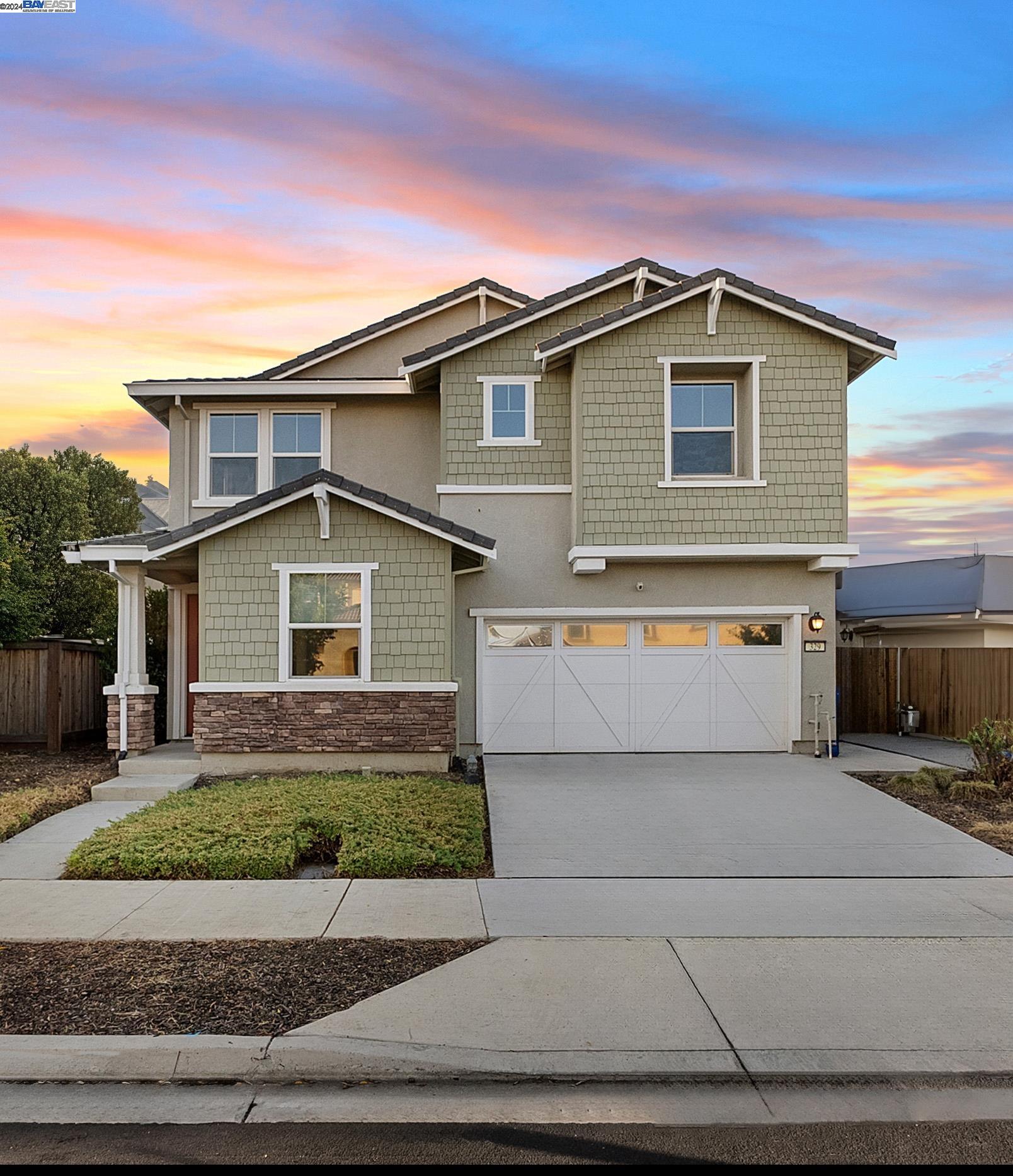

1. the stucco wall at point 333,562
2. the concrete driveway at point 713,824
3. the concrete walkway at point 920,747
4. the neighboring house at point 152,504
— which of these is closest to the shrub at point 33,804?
the stucco wall at point 333,562

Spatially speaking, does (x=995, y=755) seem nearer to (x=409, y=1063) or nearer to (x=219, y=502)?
(x=409, y=1063)

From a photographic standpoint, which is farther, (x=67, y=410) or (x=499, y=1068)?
(x=67, y=410)

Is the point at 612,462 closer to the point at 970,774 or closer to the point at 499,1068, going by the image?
the point at 970,774

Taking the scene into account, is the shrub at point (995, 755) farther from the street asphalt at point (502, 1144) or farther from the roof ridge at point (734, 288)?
the street asphalt at point (502, 1144)

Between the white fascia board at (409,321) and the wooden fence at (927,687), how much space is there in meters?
10.1

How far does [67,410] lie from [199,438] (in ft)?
24.8

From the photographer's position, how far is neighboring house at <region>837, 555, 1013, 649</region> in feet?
A: 73.8

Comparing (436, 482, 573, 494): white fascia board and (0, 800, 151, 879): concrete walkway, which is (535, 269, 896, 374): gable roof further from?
(0, 800, 151, 879): concrete walkway

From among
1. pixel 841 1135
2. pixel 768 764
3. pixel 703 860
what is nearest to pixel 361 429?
pixel 768 764

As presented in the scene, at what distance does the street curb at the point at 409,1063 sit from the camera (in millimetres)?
4883

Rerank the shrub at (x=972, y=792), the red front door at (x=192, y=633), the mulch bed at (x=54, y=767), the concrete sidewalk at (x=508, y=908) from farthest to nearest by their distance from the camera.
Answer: the red front door at (x=192, y=633), the mulch bed at (x=54, y=767), the shrub at (x=972, y=792), the concrete sidewalk at (x=508, y=908)

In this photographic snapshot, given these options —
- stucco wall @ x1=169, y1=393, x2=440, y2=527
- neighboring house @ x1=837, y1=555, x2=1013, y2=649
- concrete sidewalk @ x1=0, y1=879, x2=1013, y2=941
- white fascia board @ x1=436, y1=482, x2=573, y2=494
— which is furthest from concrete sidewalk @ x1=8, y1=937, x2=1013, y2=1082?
Answer: neighboring house @ x1=837, y1=555, x2=1013, y2=649

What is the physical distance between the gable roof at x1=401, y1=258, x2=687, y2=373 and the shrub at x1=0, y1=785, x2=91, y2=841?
7.81 metres

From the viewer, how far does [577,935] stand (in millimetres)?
7008
